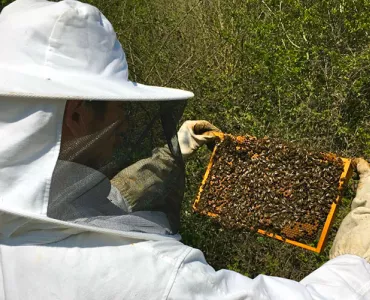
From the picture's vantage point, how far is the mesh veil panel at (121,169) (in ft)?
5.43

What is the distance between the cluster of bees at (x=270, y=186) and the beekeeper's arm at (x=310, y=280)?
3.12 feet

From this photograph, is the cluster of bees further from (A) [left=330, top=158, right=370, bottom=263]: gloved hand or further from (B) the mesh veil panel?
(B) the mesh veil panel

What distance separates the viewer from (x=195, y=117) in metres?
4.86

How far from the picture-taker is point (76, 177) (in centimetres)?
169

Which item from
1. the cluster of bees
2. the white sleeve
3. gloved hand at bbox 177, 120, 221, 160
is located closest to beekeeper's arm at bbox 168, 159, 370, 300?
the white sleeve

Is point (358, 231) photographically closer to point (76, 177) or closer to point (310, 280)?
point (310, 280)

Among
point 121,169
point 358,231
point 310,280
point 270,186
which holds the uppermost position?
point 121,169

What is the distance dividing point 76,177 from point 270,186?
2280mm

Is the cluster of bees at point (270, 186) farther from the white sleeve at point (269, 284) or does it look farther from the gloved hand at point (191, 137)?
the white sleeve at point (269, 284)

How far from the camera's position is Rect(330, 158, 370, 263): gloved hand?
222 centimetres

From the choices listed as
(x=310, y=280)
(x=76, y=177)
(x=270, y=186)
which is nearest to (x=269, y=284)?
(x=310, y=280)

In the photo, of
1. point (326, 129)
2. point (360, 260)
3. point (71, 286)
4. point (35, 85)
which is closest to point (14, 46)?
point (35, 85)

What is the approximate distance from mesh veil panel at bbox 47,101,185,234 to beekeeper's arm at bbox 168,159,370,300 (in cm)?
27

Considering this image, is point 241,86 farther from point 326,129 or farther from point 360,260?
point 360,260
